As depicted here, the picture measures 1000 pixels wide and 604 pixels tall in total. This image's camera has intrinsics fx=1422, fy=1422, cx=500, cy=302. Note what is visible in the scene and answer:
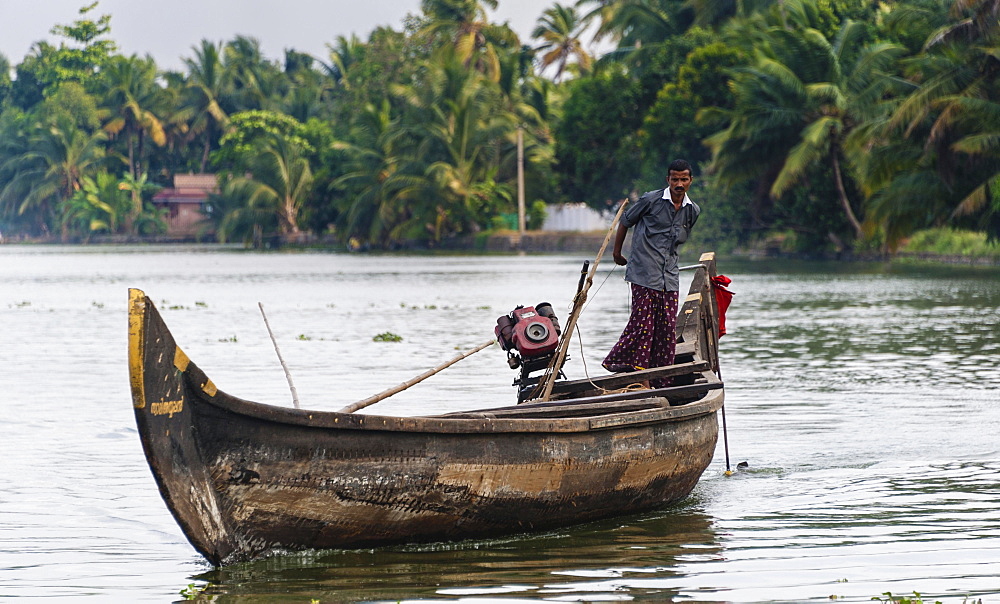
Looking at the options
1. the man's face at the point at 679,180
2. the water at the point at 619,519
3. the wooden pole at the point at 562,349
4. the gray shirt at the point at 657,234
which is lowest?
the water at the point at 619,519

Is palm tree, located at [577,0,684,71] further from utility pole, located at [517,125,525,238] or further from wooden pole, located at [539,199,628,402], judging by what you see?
wooden pole, located at [539,199,628,402]

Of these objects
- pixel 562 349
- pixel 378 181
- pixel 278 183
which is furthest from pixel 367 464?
pixel 278 183

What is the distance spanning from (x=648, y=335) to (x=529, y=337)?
83cm

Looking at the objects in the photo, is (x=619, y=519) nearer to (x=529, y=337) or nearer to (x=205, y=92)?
(x=529, y=337)

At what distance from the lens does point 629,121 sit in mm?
50250

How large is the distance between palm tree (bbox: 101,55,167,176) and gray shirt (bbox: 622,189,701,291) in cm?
7564

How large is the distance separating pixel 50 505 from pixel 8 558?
49.6 inches

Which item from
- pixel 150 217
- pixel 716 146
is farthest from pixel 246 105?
pixel 716 146

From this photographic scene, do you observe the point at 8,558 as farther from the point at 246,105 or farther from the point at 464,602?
the point at 246,105

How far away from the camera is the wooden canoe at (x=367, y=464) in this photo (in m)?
5.63

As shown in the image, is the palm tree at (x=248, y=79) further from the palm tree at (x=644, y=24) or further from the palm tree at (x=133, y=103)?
the palm tree at (x=644, y=24)

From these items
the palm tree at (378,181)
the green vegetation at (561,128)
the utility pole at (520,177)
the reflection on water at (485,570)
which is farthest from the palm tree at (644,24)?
the reflection on water at (485,570)

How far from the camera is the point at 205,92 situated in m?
81.6

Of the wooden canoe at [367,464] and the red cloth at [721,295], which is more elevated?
the red cloth at [721,295]
